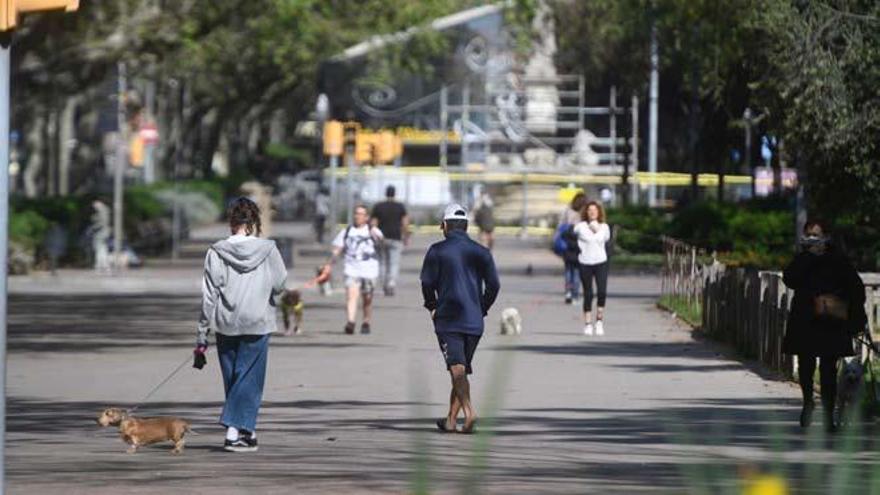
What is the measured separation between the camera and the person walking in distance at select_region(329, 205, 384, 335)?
2745cm

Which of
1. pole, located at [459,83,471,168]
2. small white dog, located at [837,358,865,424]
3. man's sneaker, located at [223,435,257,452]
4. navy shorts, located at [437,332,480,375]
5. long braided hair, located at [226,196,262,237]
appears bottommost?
man's sneaker, located at [223,435,257,452]

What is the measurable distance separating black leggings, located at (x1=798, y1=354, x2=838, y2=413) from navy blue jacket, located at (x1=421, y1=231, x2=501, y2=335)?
83.3 inches

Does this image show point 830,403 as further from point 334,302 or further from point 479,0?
point 479,0

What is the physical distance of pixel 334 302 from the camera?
3566cm

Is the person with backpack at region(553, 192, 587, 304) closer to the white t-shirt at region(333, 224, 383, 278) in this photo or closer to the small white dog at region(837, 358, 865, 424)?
the white t-shirt at region(333, 224, 383, 278)

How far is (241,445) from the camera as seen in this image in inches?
580

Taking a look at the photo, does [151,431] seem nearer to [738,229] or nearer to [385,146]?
[738,229]

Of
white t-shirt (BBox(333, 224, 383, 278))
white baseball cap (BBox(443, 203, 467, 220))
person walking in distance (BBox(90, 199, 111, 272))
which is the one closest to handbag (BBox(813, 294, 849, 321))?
white baseball cap (BBox(443, 203, 467, 220))

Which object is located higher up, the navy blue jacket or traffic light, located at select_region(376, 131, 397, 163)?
traffic light, located at select_region(376, 131, 397, 163)

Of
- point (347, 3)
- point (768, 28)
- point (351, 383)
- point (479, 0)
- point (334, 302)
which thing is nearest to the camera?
point (351, 383)

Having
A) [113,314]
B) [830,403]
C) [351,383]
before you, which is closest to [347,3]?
[113,314]

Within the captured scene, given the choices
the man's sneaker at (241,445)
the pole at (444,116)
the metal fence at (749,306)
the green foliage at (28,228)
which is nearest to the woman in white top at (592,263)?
the metal fence at (749,306)

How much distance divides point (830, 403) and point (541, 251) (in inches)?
1743

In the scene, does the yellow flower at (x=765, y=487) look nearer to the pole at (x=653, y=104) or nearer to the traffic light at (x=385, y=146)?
the pole at (x=653, y=104)
